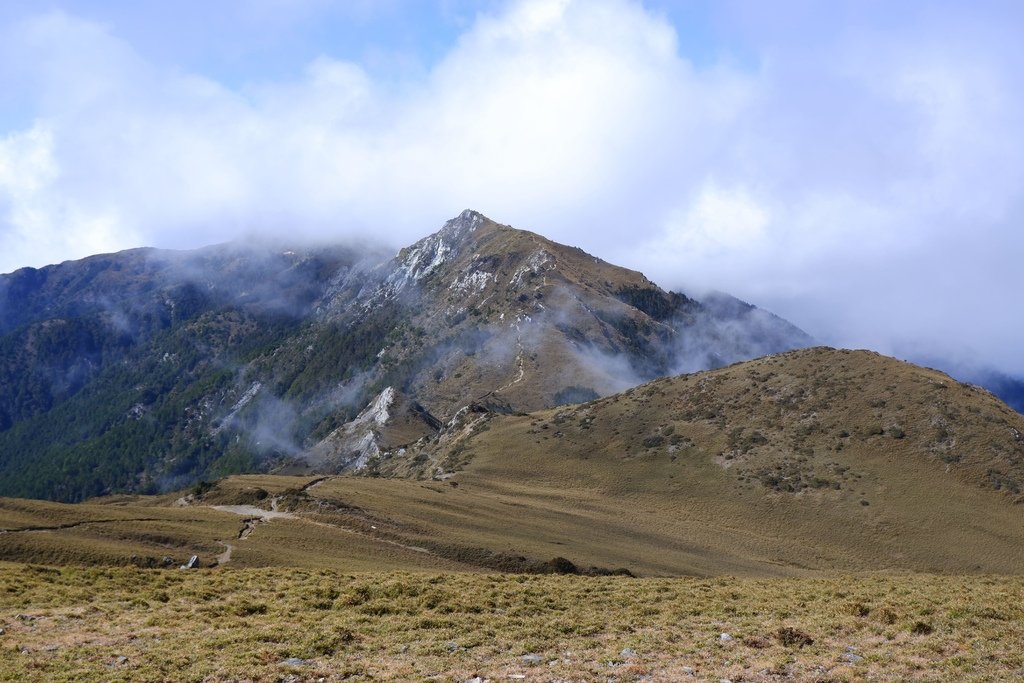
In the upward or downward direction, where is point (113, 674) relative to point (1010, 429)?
downward

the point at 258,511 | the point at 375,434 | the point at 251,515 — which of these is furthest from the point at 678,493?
the point at 375,434

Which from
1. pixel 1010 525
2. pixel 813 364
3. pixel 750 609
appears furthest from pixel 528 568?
pixel 813 364

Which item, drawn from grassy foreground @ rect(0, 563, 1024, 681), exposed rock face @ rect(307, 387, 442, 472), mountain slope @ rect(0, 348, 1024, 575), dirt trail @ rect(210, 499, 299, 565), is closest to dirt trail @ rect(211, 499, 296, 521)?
dirt trail @ rect(210, 499, 299, 565)

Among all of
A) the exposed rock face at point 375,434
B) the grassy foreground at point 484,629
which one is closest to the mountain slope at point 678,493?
the grassy foreground at point 484,629

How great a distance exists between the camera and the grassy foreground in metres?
19.8

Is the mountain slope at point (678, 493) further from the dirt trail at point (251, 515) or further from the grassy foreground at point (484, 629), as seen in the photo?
the grassy foreground at point (484, 629)

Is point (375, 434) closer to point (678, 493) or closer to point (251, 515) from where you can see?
point (678, 493)

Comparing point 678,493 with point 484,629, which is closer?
point 484,629

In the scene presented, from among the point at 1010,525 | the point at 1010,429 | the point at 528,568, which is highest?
the point at 1010,429

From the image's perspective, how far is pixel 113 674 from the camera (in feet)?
65.5

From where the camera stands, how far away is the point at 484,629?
24.3 meters

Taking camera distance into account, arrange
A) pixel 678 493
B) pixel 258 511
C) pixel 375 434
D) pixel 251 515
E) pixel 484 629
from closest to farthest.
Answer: pixel 484 629, pixel 251 515, pixel 258 511, pixel 678 493, pixel 375 434

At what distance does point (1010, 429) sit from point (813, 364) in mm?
26026

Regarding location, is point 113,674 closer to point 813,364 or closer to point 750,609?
point 750,609
